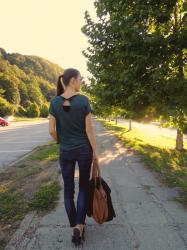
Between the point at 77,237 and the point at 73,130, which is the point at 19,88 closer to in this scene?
the point at 73,130

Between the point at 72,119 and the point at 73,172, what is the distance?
697 mm

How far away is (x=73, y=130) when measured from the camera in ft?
12.1

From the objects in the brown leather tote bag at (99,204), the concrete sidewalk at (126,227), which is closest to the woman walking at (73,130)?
the brown leather tote bag at (99,204)

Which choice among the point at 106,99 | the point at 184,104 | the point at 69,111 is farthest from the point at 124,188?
the point at 106,99

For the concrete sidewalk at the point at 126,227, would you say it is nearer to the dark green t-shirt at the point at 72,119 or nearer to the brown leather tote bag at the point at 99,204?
the brown leather tote bag at the point at 99,204

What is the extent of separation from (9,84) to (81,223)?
79599mm

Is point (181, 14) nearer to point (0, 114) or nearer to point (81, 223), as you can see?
point (81, 223)

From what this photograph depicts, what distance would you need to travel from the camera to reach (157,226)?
4.35 metres

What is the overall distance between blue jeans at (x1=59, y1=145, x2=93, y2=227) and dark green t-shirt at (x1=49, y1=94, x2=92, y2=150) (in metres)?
0.09

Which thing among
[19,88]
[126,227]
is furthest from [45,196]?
[19,88]

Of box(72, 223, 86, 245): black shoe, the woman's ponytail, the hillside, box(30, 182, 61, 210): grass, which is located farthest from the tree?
the hillside

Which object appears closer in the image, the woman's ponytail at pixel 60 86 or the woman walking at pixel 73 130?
the woman walking at pixel 73 130

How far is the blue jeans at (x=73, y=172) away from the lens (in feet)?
12.3

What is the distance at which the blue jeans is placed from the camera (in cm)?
375
